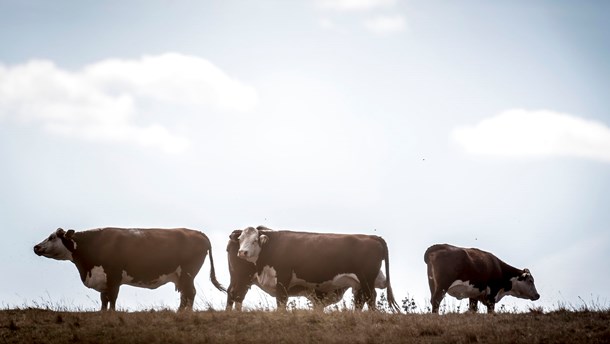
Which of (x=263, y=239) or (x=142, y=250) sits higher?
(x=263, y=239)

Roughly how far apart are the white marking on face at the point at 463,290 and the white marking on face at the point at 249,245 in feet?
18.8

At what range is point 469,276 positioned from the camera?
25672 mm

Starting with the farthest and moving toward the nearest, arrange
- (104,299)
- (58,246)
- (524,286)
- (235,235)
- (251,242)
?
(524,286) < (58,246) < (235,235) < (104,299) < (251,242)

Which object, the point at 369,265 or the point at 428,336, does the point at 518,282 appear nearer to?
the point at 369,265

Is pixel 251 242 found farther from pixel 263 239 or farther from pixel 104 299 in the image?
pixel 104 299

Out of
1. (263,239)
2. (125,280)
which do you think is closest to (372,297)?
(263,239)

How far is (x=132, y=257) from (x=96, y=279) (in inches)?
46.4

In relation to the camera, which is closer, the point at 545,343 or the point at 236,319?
the point at 545,343

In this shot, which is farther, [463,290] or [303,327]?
[463,290]

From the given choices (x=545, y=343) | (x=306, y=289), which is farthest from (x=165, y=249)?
(x=545, y=343)

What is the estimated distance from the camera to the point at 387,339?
658 inches

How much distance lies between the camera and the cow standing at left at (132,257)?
24625 millimetres

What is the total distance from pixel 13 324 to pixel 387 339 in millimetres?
8211

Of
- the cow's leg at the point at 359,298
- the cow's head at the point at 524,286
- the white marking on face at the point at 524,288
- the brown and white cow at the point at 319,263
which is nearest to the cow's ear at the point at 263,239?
the brown and white cow at the point at 319,263
